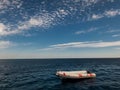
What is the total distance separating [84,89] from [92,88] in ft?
8.56

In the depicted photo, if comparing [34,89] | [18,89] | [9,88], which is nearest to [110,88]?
[34,89]

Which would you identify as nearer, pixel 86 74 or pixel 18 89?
pixel 18 89

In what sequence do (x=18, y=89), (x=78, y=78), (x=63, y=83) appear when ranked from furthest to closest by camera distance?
(x=78, y=78) → (x=63, y=83) → (x=18, y=89)

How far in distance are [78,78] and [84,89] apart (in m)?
10.1

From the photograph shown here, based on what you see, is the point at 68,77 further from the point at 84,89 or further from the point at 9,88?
the point at 9,88

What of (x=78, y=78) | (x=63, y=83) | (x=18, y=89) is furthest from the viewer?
(x=78, y=78)

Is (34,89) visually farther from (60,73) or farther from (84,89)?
(84,89)

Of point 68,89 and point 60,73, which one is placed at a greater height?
point 60,73

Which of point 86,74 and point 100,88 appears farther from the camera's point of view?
point 86,74

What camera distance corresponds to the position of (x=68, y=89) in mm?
44844

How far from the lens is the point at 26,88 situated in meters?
45.6

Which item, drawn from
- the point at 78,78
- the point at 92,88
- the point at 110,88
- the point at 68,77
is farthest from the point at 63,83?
the point at 110,88

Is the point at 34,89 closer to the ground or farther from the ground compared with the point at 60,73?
closer to the ground

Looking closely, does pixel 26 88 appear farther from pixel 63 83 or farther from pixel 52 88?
pixel 63 83
